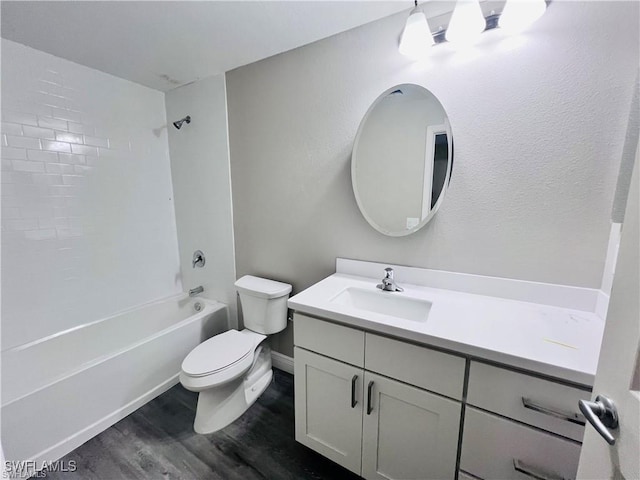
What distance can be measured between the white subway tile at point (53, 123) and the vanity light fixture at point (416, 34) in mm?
2152

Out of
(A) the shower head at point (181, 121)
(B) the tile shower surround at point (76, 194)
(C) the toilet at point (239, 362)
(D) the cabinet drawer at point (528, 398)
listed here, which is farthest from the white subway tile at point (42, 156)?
(D) the cabinet drawer at point (528, 398)

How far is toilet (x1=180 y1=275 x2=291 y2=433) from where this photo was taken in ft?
4.81

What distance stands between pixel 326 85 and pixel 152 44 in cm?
107

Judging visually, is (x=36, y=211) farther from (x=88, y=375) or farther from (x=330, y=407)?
(x=330, y=407)

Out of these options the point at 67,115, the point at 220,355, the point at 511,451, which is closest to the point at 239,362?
the point at 220,355

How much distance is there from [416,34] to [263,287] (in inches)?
62.4

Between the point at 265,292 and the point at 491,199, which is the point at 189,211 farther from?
the point at 491,199

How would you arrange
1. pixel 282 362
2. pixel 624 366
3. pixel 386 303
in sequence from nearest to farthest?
pixel 624 366, pixel 386 303, pixel 282 362

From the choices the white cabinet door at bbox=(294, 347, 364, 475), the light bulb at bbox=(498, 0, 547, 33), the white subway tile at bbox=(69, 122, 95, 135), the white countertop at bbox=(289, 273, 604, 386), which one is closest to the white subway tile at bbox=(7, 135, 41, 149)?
the white subway tile at bbox=(69, 122, 95, 135)

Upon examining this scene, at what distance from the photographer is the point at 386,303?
1.34m

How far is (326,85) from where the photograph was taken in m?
1.58

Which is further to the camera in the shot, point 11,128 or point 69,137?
point 69,137

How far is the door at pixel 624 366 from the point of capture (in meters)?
0.44

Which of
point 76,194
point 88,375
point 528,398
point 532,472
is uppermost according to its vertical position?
point 76,194
